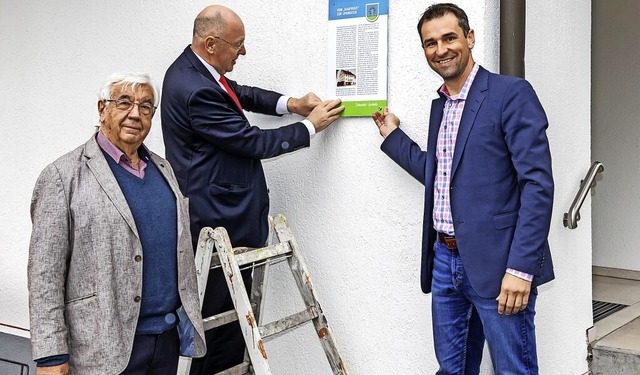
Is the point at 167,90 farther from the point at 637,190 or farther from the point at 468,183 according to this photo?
the point at 637,190

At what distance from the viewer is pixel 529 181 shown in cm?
216

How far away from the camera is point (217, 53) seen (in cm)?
288

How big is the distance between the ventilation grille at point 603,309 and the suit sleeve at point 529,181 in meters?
1.77

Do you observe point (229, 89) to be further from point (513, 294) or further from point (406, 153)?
point (513, 294)

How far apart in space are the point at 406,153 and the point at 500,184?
55 cm

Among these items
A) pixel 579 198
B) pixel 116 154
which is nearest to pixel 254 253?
pixel 116 154

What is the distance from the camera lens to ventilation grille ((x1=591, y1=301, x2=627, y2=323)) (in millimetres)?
3721

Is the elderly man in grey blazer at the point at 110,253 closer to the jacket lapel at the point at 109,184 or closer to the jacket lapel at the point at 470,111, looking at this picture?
the jacket lapel at the point at 109,184

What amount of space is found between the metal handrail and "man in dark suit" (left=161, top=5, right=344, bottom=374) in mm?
1130

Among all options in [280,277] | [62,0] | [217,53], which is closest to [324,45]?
[217,53]

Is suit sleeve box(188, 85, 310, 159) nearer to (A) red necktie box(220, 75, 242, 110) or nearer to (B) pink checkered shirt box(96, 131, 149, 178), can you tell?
(A) red necktie box(220, 75, 242, 110)

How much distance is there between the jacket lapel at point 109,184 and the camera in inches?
78.9

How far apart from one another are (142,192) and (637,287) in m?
3.49

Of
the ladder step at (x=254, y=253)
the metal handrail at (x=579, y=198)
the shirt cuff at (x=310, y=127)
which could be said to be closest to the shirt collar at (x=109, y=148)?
the ladder step at (x=254, y=253)
